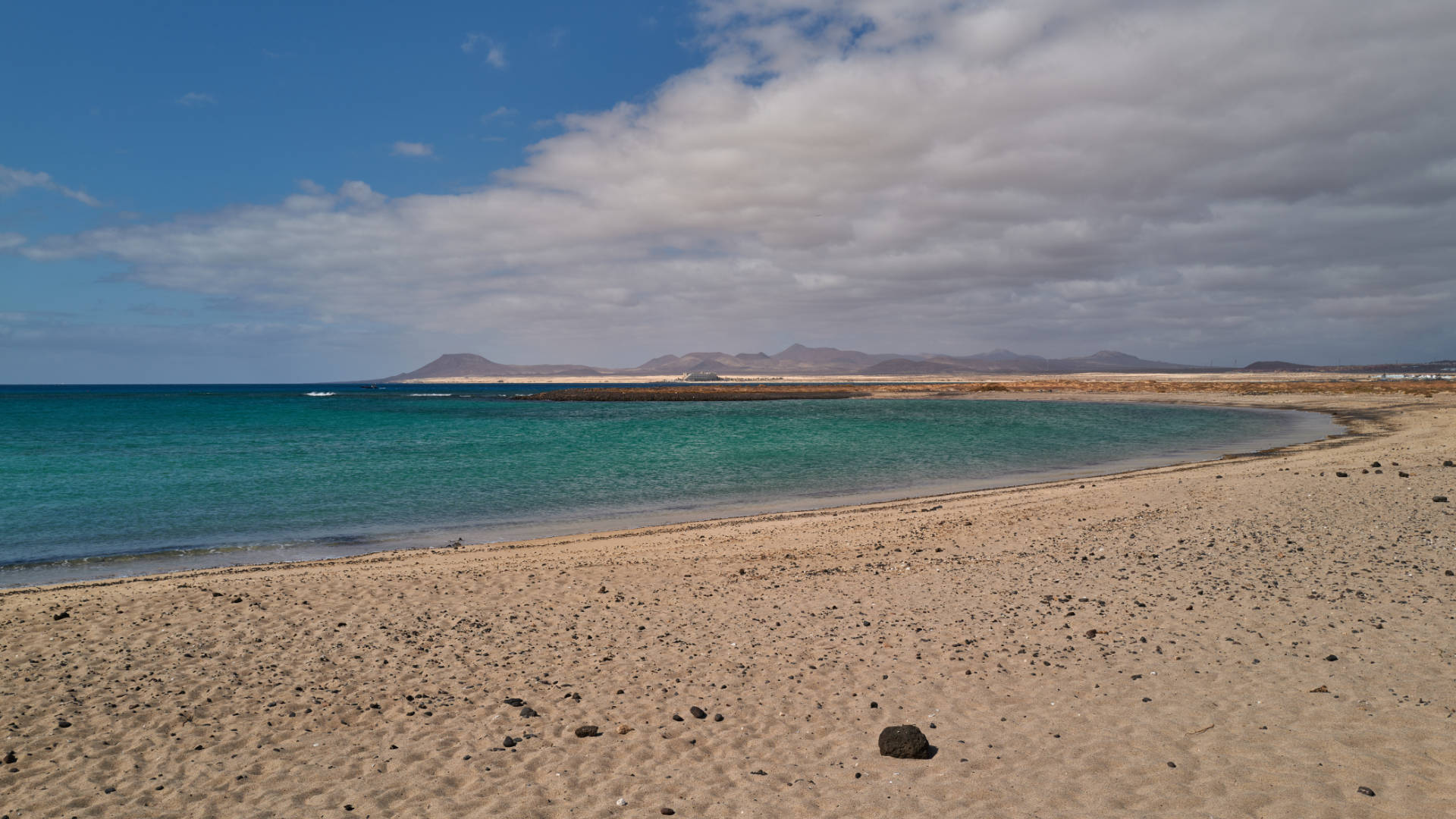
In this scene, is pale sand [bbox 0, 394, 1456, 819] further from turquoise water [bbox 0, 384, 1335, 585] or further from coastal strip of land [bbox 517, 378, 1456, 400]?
coastal strip of land [bbox 517, 378, 1456, 400]

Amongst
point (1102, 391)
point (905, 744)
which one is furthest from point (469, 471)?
point (1102, 391)

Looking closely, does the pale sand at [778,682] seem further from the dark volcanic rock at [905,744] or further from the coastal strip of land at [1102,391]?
the coastal strip of land at [1102,391]

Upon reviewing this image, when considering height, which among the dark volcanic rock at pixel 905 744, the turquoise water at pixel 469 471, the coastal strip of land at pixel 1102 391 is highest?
the coastal strip of land at pixel 1102 391

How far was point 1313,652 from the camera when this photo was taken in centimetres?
807

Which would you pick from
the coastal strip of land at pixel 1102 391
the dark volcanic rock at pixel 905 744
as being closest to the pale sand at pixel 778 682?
the dark volcanic rock at pixel 905 744

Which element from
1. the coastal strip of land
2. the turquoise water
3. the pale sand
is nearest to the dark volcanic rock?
the pale sand

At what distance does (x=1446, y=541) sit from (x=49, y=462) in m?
51.9

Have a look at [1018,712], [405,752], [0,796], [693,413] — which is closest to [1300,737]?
[1018,712]

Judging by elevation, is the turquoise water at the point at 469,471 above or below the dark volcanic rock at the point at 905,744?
below

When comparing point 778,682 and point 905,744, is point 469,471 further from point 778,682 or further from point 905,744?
point 905,744

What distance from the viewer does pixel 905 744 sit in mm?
6445

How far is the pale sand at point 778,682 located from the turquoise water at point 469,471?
20.5 feet

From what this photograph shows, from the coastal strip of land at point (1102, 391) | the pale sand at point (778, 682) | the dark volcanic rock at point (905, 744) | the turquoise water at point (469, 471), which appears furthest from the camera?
the coastal strip of land at point (1102, 391)

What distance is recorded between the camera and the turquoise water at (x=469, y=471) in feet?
64.3
